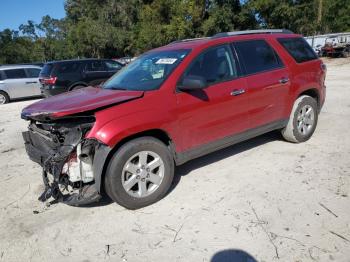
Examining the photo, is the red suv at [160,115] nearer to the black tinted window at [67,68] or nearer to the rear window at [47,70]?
the black tinted window at [67,68]

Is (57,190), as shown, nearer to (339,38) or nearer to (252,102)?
(252,102)

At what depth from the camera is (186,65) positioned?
432cm

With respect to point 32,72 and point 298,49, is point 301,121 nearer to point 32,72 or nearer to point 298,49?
point 298,49

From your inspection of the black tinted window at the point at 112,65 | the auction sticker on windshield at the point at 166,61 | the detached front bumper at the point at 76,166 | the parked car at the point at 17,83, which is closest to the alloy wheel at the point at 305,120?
the auction sticker on windshield at the point at 166,61

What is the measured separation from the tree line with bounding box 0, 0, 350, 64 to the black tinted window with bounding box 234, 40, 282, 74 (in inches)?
1183

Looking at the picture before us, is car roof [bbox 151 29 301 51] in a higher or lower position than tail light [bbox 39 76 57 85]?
higher

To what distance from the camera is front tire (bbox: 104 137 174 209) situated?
12.2 feet

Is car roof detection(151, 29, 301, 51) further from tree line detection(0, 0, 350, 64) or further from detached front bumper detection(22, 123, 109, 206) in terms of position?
tree line detection(0, 0, 350, 64)

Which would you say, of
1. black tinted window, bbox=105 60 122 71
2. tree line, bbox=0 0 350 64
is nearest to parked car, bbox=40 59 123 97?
black tinted window, bbox=105 60 122 71

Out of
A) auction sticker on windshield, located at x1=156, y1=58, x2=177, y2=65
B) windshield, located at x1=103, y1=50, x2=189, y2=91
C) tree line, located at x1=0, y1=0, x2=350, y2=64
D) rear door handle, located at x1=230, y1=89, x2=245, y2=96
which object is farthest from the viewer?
tree line, located at x1=0, y1=0, x2=350, y2=64

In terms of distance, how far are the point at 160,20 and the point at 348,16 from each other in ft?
79.8

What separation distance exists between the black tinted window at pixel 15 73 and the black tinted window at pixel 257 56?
40.9 ft

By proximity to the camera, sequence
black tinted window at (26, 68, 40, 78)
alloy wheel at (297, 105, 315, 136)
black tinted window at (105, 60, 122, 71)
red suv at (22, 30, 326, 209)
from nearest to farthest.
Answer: red suv at (22, 30, 326, 209)
alloy wheel at (297, 105, 315, 136)
black tinted window at (105, 60, 122, 71)
black tinted window at (26, 68, 40, 78)

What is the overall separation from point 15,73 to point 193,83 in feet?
42.7
